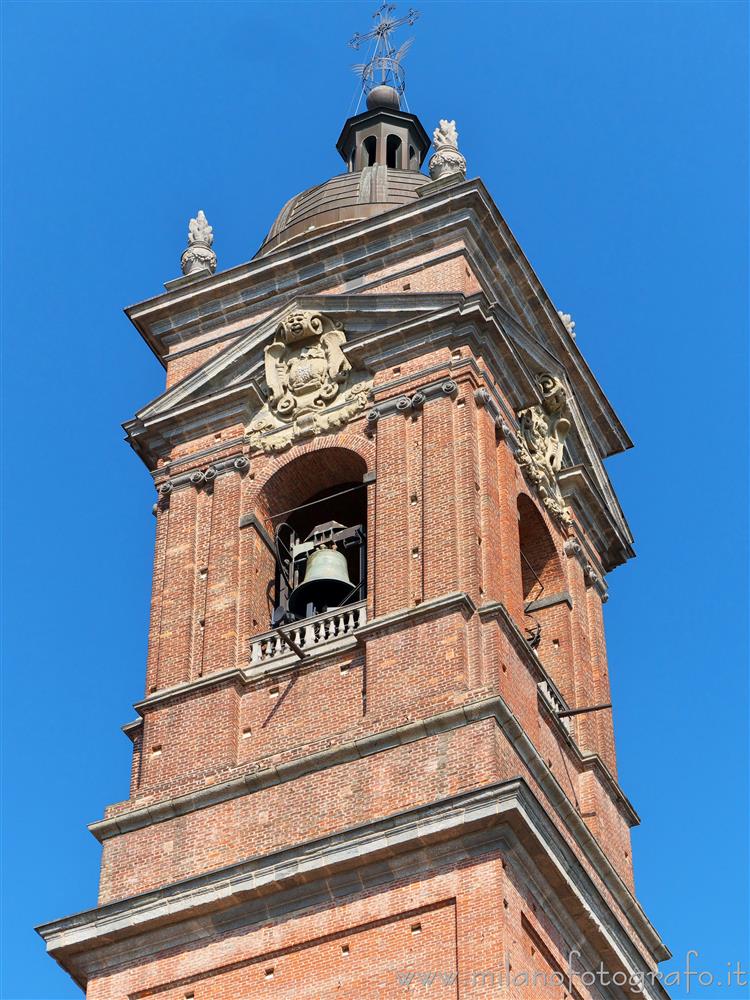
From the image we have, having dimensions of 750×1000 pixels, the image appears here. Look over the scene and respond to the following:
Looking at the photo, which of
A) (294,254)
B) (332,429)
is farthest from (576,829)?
(294,254)

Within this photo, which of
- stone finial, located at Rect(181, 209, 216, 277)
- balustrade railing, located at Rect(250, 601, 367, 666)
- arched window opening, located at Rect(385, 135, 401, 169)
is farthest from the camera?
arched window opening, located at Rect(385, 135, 401, 169)

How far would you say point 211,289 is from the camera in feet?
151

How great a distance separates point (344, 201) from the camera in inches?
1917

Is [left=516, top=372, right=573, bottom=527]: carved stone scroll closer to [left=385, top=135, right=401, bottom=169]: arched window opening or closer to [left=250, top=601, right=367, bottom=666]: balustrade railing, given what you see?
[left=250, top=601, right=367, bottom=666]: balustrade railing

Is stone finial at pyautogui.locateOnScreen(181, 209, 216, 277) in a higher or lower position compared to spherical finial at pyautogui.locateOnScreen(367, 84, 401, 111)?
lower

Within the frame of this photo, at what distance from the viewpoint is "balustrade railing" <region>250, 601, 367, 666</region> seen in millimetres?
39812

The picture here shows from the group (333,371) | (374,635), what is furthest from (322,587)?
(333,371)

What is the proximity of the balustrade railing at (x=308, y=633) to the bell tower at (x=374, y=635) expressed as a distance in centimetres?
6

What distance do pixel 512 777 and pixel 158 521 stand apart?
10415mm

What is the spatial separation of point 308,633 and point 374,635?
158 cm

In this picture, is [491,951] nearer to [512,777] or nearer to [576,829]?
[512,777]

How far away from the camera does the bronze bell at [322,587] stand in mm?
41000

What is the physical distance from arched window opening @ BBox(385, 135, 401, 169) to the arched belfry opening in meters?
11.1

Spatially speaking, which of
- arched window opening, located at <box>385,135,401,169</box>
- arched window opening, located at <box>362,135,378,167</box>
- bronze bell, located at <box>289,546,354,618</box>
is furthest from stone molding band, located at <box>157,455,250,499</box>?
arched window opening, located at <box>385,135,401,169</box>
